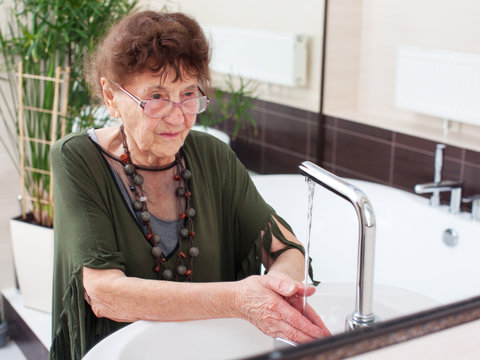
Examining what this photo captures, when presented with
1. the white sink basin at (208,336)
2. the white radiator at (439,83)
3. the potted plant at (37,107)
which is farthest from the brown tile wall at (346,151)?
the white sink basin at (208,336)

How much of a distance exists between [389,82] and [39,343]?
1.14 metres

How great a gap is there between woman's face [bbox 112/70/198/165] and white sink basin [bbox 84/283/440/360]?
0.29 metres

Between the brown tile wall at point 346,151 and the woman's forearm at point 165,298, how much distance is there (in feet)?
2.79

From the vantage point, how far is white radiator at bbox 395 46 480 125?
1.86 metres

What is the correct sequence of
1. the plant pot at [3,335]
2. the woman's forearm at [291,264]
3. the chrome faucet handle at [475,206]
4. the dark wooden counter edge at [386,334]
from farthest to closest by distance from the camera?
the chrome faucet handle at [475,206] < the plant pot at [3,335] < the woman's forearm at [291,264] < the dark wooden counter edge at [386,334]

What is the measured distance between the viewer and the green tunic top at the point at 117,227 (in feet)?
3.52

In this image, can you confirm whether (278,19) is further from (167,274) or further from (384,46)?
(167,274)

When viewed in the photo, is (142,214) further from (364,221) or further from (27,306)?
(27,306)

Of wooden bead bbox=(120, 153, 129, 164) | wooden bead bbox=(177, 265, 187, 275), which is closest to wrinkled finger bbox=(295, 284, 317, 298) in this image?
wooden bead bbox=(177, 265, 187, 275)

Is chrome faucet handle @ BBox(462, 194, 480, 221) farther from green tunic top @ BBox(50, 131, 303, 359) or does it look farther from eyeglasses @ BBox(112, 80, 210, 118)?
eyeglasses @ BBox(112, 80, 210, 118)

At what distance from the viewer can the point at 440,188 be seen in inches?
71.4

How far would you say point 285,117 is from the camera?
199 centimetres

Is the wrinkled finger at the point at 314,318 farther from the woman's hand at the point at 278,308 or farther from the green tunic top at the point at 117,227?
the green tunic top at the point at 117,227

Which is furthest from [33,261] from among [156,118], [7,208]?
[156,118]
